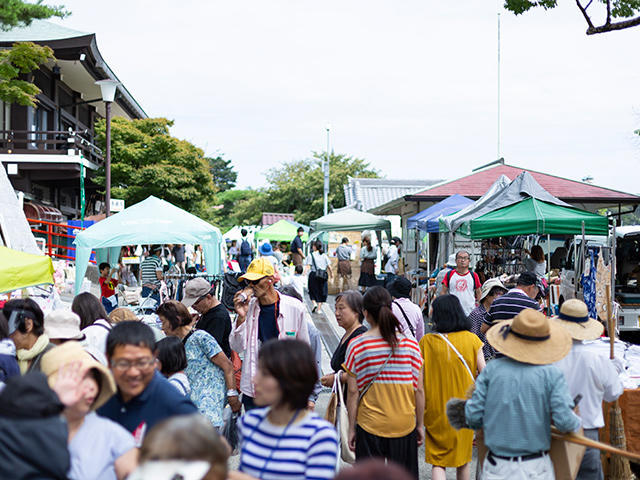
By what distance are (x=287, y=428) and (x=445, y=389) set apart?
100 inches

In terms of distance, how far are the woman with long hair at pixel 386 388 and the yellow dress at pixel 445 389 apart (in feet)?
1.26

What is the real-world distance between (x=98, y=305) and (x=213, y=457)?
13.0 feet

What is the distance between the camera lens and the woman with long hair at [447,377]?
4996 millimetres

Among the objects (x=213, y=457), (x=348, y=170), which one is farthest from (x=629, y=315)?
(x=348, y=170)

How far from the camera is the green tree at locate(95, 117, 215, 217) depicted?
28.5 m

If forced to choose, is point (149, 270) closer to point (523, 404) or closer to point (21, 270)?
point (21, 270)

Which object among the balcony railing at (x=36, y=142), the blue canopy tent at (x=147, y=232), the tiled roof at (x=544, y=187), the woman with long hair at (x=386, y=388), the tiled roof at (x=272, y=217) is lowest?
the woman with long hair at (x=386, y=388)

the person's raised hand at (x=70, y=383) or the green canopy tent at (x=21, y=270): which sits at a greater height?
the green canopy tent at (x=21, y=270)

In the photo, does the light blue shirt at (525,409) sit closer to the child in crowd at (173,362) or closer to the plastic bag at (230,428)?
the child in crowd at (173,362)

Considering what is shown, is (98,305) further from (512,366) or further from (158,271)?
(158,271)

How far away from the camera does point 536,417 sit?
3.63m

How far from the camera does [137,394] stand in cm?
299

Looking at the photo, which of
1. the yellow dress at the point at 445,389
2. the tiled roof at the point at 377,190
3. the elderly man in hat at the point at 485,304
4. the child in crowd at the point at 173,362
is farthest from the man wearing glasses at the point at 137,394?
the tiled roof at the point at 377,190

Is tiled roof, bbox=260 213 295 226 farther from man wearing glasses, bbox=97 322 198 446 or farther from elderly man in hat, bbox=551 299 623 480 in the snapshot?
man wearing glasses, bbox=97 322 198 446
